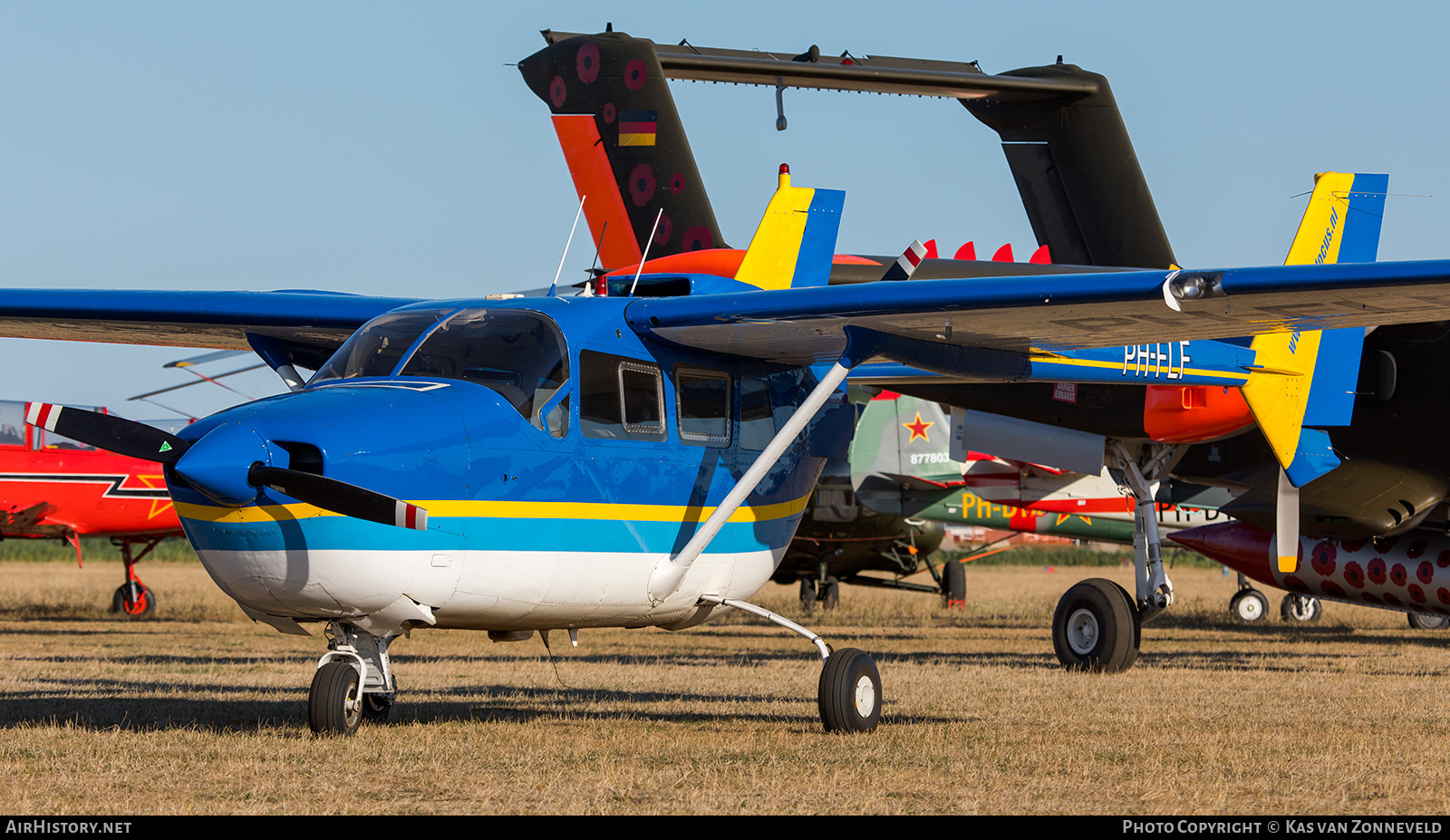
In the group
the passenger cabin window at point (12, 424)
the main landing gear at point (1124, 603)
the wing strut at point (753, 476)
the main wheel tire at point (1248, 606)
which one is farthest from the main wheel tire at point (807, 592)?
the wing strut at point (753, 476)

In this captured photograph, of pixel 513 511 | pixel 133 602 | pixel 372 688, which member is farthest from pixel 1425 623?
pixel 133 602

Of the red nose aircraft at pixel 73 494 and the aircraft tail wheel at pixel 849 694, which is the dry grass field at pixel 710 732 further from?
the red nose aircraft at pixel 73 494

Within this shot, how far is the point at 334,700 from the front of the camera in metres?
7.00

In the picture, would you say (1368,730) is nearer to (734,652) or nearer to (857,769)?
(857,769)

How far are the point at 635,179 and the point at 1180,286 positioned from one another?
12.1 m

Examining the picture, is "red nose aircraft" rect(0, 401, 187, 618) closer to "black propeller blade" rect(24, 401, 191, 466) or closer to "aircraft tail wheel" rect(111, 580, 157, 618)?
"aircraft tail wheel" rect(111, 580, 157, 618)

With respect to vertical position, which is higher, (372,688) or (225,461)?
(225,461)

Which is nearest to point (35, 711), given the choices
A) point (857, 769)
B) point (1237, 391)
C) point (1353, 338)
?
point (857, 769)

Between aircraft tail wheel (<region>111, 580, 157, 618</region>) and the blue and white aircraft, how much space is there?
12316 millimetres

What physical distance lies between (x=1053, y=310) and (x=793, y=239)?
308 cm

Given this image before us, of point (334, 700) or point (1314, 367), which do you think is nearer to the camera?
point (334, 700)

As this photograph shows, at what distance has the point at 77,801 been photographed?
5320mm

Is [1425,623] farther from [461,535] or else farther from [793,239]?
[461,535]

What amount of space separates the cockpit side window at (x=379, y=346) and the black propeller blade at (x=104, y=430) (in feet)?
2.81
